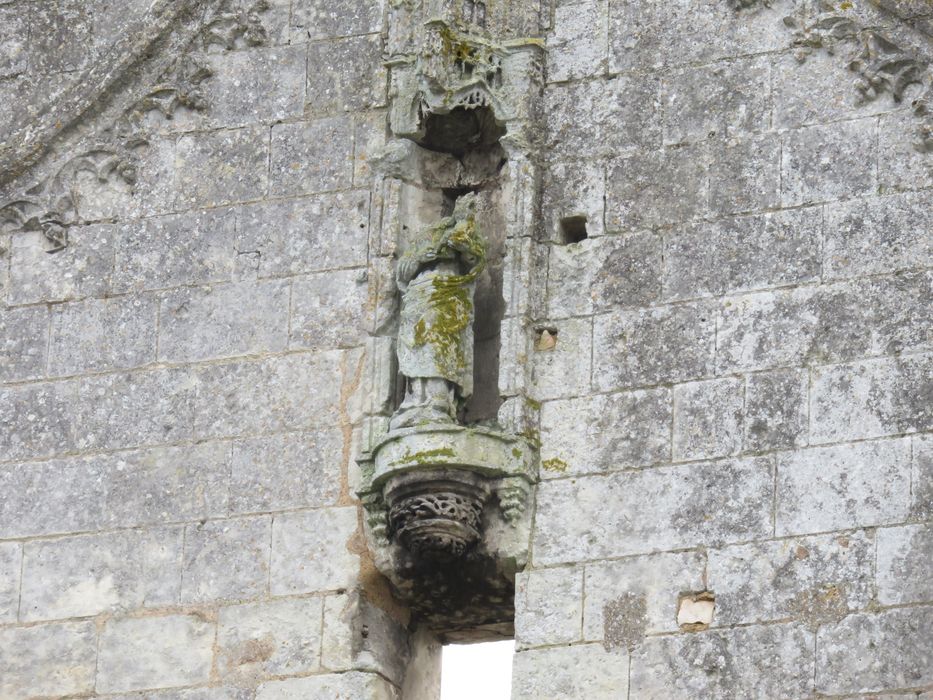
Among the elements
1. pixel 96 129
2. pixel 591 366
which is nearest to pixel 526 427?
pixel 591 366

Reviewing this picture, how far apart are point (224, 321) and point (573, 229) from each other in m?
1.59

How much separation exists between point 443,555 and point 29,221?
9.05ft

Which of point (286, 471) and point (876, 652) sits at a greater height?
point (286, 471)

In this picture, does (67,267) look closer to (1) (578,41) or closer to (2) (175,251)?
(2) (175,251)

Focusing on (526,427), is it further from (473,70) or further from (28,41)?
(28,41)

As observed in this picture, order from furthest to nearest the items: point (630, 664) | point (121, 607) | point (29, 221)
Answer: point (29, 221), point (121, 607), point (630, 664)

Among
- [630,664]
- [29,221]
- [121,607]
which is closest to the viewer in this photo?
[630,664]

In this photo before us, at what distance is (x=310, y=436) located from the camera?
13.7 m

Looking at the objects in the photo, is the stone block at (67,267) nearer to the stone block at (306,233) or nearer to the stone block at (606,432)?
the stone block at (306,233)

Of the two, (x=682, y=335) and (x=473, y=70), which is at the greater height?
(x=473, y=70)

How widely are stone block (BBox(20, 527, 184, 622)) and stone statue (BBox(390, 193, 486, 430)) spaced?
1203 mm

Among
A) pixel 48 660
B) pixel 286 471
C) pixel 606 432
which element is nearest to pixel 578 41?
pixel 606 432

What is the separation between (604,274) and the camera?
44.5 ft

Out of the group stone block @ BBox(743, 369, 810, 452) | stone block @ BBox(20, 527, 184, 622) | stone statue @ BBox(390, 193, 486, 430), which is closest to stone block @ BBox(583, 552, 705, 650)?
stone block @ BBox(743, 369, 810, 452)
